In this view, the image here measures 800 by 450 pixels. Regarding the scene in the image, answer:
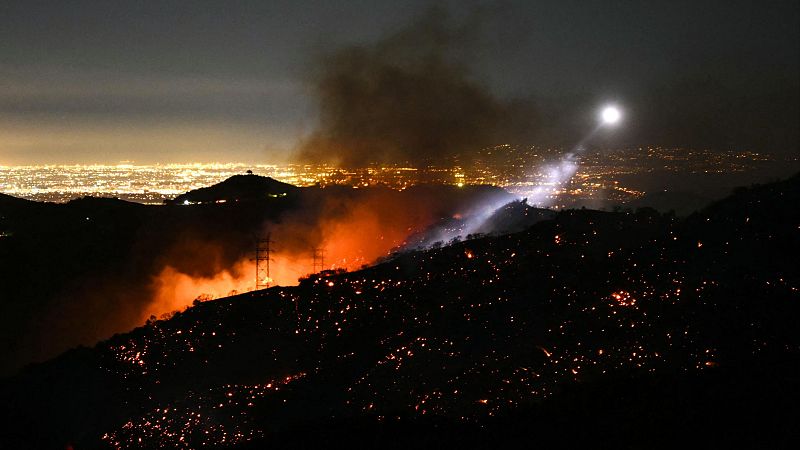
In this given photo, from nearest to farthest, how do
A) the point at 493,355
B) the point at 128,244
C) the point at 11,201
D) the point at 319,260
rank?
1. the point at 493,355
2. the point at 319,260
3. the point at 128,244
4. the point at 11,201

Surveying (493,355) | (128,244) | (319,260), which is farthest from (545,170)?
(493,355)

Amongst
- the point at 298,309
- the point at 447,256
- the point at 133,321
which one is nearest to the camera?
the point at 298,309

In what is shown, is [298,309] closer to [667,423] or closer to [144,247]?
[667,423]

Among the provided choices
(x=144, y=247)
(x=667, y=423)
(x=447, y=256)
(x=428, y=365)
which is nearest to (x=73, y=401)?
(x=428, y=365)

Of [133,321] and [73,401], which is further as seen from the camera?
[133,321]

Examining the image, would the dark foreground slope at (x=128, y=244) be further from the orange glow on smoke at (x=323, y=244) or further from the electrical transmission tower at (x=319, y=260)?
the electrical transmission tower at (x=319, y=260)

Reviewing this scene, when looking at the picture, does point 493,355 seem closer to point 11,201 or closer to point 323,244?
point 323,244
